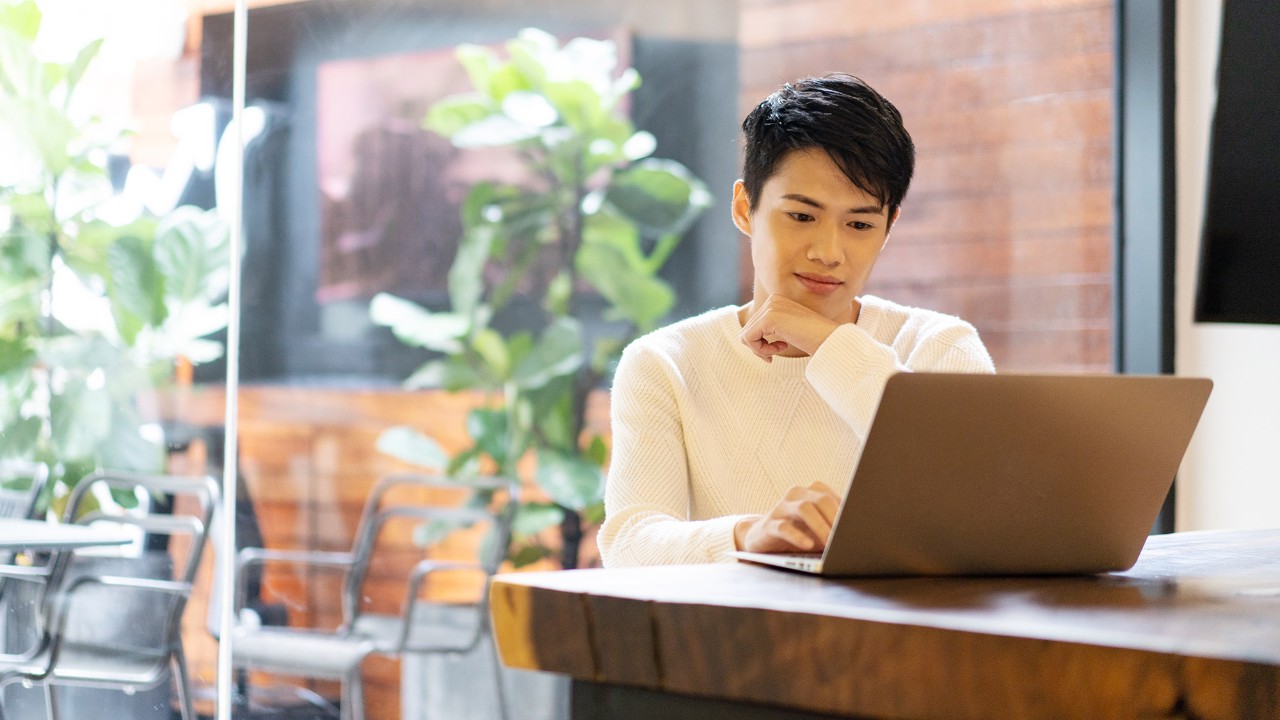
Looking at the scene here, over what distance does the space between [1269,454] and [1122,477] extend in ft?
7.02

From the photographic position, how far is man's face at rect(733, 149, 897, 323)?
1434mm

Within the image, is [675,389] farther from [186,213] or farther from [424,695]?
[424,695]

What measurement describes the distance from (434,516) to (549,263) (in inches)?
26.2

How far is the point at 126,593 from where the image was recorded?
2.68m

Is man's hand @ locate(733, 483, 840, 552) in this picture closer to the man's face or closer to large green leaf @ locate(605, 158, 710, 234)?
the man's face

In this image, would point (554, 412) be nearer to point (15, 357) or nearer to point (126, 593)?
point (126, 593)


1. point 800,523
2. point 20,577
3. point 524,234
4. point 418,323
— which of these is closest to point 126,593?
point 20,577

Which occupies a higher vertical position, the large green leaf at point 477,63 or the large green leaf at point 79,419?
the large green leaf at point 477,63

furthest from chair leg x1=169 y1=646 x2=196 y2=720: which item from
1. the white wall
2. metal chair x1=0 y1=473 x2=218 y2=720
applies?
the white wall

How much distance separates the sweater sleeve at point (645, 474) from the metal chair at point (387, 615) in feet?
5.30

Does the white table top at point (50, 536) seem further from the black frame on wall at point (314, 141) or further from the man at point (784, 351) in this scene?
the man at point (784, 351)

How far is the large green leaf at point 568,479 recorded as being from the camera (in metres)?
3.17

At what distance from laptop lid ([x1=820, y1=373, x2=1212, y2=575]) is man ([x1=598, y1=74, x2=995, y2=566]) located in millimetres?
430

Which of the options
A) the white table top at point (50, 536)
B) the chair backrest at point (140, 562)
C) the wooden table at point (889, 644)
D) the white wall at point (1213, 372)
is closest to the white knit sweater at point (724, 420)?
the wooden table at point (889, 644)
